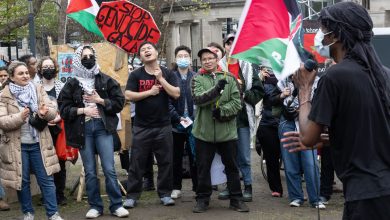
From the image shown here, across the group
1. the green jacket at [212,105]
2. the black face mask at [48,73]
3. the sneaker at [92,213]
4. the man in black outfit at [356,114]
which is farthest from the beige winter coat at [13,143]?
the man in black outfit at [356,114]

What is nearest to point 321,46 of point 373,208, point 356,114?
point 356,114

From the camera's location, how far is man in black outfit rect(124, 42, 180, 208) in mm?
8234

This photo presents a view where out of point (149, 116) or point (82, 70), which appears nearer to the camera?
point (82, 70)

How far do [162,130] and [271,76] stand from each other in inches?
62.4

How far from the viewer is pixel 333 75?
3.72m

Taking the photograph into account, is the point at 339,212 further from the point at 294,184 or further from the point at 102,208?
the point at 102,208

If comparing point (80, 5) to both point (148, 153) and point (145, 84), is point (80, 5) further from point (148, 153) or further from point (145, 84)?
point (148, 153)

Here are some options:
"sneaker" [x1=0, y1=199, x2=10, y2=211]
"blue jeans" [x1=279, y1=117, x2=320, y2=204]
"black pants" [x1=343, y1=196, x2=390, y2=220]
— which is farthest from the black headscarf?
"sneaker" [x1=0, y1=199, x2=10, y2=211]

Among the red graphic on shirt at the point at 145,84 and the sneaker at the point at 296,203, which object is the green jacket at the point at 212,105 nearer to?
the red graphic on shirt at the point at 145,84

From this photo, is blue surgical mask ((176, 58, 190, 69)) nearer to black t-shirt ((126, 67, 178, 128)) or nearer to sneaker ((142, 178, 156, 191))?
black t-shirt ((126, 67, 178, 128))

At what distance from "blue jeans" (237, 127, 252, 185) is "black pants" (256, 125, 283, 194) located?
0.86 ft

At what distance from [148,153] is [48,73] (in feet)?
5.40

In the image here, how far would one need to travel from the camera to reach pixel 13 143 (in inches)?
291


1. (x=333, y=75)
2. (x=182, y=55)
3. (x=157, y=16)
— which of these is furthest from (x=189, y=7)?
(x=333, y=75)
